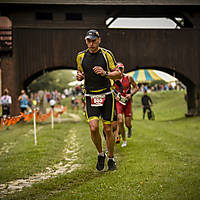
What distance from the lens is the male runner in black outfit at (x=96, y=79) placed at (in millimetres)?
6898

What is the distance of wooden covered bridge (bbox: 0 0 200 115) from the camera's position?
23.3 meters

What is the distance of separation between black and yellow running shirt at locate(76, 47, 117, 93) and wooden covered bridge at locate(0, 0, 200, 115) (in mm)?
16819

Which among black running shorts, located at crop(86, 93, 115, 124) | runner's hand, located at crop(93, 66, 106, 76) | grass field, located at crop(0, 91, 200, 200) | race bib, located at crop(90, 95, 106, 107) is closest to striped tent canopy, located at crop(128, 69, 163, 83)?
grass field, located at crop(0, 91, 200, 200)

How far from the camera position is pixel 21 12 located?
2398cm

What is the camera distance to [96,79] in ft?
23.0

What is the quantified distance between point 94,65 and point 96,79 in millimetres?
285

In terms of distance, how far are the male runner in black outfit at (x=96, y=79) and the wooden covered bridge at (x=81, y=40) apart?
662 inches

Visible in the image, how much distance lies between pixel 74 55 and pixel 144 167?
16.9 m

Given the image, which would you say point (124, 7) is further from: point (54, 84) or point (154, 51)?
point (54, 84)

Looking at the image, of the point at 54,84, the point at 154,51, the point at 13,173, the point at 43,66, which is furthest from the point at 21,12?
the point at 54,84

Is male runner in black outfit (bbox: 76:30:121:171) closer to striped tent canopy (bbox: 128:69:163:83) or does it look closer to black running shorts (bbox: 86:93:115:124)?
black running shorts (bbox: 86:93:115:124)

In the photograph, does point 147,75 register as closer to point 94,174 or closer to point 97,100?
point 94,174

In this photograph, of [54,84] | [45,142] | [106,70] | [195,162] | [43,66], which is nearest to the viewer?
[106,70]

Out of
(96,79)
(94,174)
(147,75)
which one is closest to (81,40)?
(147,75)
